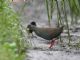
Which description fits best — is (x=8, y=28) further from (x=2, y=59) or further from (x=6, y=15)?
(x=2, y=59)

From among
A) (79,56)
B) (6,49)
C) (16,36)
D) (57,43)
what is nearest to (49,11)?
(57,43)

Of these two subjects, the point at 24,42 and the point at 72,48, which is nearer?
the point at 24,42

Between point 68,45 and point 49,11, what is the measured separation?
0.71m

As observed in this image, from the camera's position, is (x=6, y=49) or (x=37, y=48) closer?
(x=6, y=49)

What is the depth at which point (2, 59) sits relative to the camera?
4.01 metres

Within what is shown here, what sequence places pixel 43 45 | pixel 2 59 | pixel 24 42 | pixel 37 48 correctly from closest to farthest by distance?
pixel 2 59 < pixel 24 42 < pixel 37 48 < pixel 43 45

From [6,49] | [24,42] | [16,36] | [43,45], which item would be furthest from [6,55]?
[43,45]

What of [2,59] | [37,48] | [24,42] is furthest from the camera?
[37,48]

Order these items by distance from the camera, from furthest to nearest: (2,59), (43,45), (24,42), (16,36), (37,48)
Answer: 1. (43,45)
2. (37,48)
3. (24,42)
4. (16,36)
5. (2,59)

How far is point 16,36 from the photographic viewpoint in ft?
18.9

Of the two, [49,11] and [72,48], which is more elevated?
[49,11]

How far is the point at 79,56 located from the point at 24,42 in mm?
789

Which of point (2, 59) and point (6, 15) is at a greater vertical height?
point (6, 15)

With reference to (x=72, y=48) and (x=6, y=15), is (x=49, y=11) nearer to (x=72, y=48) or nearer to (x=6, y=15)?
(x=72, y=48)
